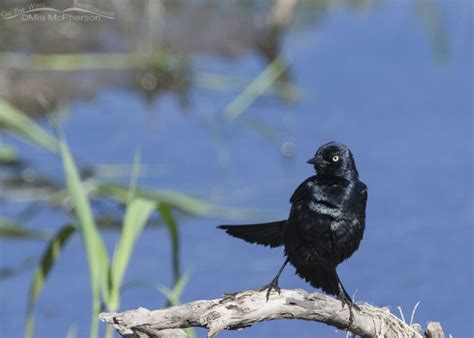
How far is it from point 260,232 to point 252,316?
672mm

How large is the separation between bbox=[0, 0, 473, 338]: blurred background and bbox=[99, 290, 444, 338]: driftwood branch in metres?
0.87

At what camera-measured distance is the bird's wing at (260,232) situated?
3887mm

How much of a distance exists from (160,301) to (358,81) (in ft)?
9.91

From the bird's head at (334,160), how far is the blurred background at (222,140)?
0.76m

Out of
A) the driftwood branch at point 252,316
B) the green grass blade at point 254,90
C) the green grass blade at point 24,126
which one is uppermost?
the green grass blade at point 254,90

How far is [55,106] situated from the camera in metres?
8.01

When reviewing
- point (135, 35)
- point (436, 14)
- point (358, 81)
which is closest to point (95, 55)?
point (135, 35)

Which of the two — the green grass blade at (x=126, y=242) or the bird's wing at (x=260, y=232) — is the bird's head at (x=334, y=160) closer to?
the bird's wing at (x=260, y=232)

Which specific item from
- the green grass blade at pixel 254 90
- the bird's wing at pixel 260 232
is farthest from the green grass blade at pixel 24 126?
the green grass blade at pixel 254 90

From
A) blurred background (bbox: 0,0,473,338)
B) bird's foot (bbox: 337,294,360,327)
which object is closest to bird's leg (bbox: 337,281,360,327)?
bird's foot (bbox: 337,294,360,327)

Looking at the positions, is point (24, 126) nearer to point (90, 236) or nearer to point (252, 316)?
point (90, 236)

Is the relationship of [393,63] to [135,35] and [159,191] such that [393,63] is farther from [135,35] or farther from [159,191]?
[159,191]

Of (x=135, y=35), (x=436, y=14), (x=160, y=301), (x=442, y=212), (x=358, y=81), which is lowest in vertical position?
(x=160, y=301)

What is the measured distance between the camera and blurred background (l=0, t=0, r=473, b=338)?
234 inches
